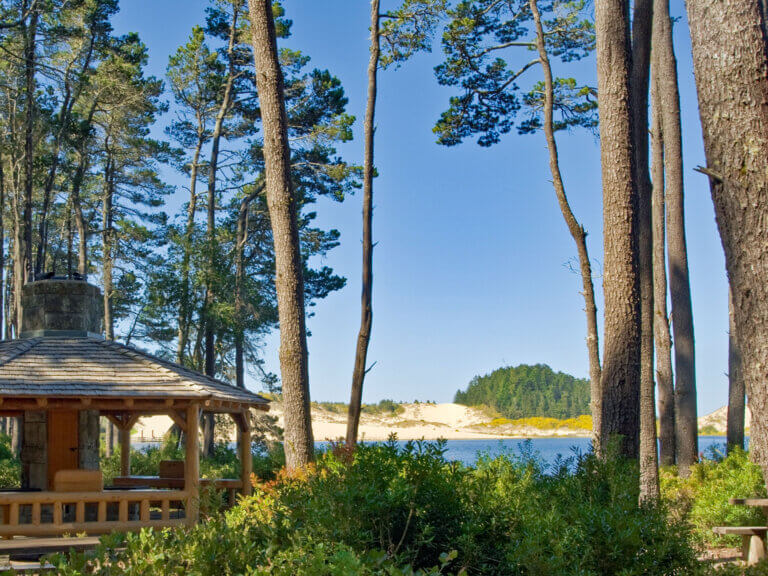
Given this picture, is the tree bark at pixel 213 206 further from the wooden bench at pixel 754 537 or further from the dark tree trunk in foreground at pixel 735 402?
the wooden bench at pixel 754 537

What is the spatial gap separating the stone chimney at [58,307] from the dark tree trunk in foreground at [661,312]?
10.2m

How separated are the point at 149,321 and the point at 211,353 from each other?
194 inches

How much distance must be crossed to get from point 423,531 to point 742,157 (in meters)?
2.82

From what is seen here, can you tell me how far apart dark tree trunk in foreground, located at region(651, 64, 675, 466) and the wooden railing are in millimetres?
9222

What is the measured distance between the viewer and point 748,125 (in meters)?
4.57

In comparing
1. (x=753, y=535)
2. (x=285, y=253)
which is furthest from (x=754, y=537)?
(x=285, y=253)

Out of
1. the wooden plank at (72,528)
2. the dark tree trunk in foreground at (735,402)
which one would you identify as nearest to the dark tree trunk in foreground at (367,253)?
the wooden plank at (72,528)

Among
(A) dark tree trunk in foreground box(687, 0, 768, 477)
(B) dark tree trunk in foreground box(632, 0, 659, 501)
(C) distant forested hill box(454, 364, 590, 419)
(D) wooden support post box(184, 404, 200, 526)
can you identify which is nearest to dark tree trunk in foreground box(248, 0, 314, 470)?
(D) wooden support post box(184, 404, 200, 526)

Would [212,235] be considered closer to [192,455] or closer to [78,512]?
[192,455]

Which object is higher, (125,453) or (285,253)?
(285,253)

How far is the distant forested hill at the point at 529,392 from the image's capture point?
101m

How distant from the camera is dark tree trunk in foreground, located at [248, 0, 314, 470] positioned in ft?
30.4

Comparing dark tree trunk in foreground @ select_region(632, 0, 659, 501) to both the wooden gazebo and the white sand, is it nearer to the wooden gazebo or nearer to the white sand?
the wooden gazebo

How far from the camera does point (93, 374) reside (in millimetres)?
11617
